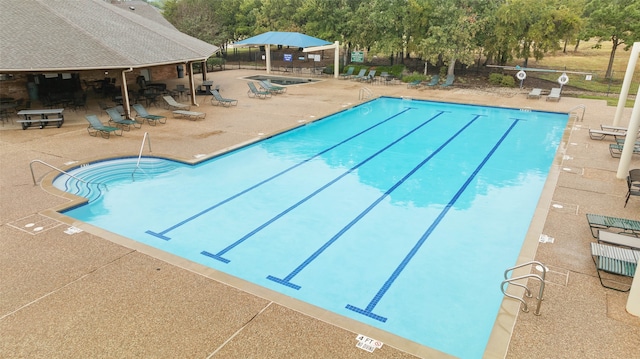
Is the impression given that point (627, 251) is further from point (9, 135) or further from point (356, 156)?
point (9, 135)

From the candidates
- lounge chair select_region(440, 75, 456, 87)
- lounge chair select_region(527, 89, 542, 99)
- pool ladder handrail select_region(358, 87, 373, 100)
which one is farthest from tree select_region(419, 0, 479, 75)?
pool ladder handrail select_region(358, 87, 373, 100)

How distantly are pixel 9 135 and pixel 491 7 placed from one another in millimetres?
25408

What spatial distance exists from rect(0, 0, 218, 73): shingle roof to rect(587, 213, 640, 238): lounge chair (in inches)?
603

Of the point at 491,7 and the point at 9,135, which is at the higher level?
the point at 491,7

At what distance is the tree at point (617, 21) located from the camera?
24.1 metres

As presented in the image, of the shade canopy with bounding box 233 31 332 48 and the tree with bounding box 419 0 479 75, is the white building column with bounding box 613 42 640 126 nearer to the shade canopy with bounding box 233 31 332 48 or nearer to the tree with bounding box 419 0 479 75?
the tree with bounding box 419 0 479 75

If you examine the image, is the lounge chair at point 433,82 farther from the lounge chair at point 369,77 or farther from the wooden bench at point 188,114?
the wooden bench at point 188,114

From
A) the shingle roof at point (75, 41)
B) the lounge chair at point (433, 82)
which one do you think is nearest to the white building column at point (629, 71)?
the lounge chair at point (433, 82)

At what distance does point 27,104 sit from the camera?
1862 centimetres

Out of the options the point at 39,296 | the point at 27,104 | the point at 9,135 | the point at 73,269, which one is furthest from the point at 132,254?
the point at 27,104

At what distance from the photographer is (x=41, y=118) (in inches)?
624

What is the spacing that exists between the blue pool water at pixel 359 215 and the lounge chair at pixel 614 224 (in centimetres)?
137

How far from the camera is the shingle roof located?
589 inches

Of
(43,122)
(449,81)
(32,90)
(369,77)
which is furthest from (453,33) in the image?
(32,90)
